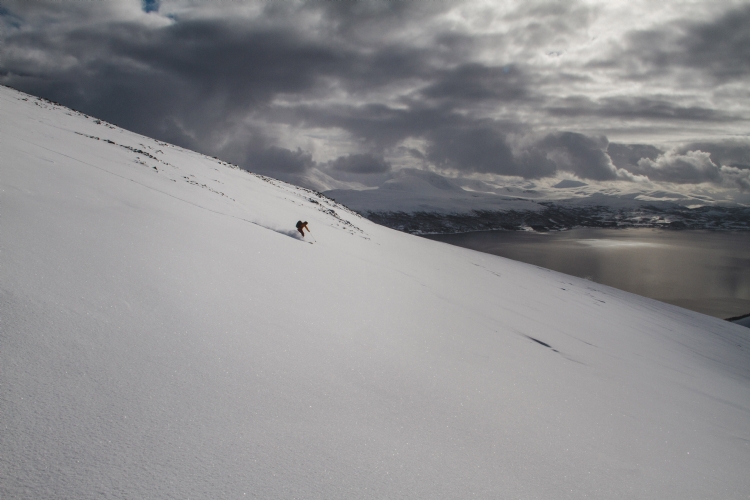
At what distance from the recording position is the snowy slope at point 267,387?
1.44 meters

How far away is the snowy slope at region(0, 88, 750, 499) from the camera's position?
1441 mm

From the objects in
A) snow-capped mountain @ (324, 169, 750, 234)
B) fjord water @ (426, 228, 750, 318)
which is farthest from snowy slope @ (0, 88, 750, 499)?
snow-capped mountain @ (324, 169, 750, 234)

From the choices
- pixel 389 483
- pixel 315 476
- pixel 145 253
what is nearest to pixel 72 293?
pixel 145 253

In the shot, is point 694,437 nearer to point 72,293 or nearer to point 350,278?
point 350,278

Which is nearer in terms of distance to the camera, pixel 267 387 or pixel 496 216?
pixel 267 387

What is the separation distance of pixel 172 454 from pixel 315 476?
21.8 inches

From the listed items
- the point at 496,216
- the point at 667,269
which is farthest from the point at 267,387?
the point at 496,216

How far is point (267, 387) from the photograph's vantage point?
2027mm

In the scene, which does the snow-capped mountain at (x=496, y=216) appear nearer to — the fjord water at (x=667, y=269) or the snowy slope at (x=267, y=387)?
the fjord water at (x=667, y=269)

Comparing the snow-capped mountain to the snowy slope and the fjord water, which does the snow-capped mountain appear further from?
the snowy slope

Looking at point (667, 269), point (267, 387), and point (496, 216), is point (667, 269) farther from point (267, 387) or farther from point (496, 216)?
point (496, 216)

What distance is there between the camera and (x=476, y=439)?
213 cm

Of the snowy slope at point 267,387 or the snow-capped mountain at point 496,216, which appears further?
the snow-capped mountain at point 496,216

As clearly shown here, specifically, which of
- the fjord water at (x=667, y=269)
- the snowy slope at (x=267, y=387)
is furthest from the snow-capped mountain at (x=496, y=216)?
the snowy slope at (x=267, y=387)
